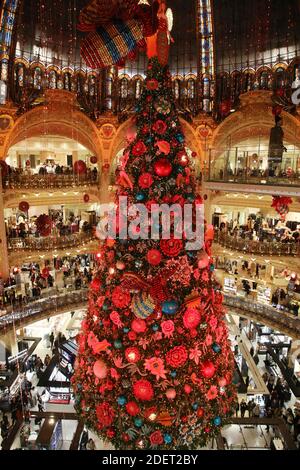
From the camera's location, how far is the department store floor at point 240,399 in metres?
7.61

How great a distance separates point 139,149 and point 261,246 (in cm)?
1314

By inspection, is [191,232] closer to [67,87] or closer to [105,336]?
[105,336]

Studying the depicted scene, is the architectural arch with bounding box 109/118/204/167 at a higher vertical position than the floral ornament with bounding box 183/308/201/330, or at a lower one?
higher

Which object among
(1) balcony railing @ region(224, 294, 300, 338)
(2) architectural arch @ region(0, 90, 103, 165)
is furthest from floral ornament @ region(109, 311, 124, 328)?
(2) architectural arch @ region(0, 90, 103, 165)

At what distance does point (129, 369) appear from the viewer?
557 centimetres

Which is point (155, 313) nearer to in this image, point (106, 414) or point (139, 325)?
point (139, 325)

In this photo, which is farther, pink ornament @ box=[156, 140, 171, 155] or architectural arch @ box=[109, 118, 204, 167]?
architectural arch @ box=[109, 118, 204, 167]

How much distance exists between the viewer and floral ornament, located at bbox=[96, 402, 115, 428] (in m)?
5.63

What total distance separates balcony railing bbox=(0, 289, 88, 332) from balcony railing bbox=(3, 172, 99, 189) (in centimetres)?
566

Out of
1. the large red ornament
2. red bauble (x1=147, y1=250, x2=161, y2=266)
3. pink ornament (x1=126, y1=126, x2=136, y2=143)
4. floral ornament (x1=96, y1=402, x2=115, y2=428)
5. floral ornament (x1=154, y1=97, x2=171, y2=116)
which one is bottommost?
floral ornament (x1=96, y1=402, x2=115, y2=428)

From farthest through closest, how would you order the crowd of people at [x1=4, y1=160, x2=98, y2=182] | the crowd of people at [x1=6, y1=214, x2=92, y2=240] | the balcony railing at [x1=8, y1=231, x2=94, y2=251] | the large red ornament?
the crowd of people at [x1=6, y1=214, x2=92, y2=240] → the balcony railing at [x1=8, y1=231, x2=94, y2=251] → the crowd of people at [x1=4, y1=160, x2=98, y2=182] → the large red ornament

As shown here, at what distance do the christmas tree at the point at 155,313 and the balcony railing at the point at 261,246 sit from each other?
40.1ft

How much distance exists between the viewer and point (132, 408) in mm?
5469

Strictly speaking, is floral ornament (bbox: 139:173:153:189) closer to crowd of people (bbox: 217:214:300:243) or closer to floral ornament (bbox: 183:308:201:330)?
floral ornament (bbox: 183:308:201:330)
